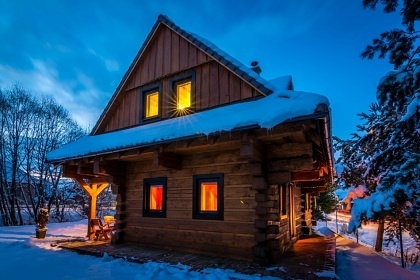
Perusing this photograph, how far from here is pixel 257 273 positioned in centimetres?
576

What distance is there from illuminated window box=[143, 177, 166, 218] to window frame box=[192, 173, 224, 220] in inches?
53.7

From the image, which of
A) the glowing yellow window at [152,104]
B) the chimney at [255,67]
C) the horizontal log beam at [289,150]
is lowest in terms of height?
the horizontal log beam at [289,150]

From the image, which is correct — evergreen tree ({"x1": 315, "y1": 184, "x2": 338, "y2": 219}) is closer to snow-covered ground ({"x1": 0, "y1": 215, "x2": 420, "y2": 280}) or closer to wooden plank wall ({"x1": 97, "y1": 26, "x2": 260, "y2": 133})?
snow-covered ground ({"x1": 0, "y1": 215, "x2": 420, "y2": 280})

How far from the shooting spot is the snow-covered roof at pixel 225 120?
5.28 metres

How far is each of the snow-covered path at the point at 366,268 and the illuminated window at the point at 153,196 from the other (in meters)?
5.25

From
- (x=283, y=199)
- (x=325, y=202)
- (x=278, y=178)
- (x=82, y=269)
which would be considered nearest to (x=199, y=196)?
(x=278, y=178)

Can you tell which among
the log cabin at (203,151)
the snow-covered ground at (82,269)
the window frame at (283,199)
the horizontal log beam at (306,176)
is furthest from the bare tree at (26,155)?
the horizontal log beam at (306,176)

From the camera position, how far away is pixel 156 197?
9250 millimetres

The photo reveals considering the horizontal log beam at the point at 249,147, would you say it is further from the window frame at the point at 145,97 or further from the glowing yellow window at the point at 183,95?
the window frame at the point at 145,97

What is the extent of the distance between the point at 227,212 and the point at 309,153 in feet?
8.37

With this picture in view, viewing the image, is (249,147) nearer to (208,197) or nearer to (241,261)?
(208,197)

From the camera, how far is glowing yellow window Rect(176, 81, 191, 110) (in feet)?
31.0

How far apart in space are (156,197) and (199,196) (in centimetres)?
198

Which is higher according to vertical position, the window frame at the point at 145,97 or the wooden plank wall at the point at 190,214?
the window frame at the point at 145,97
